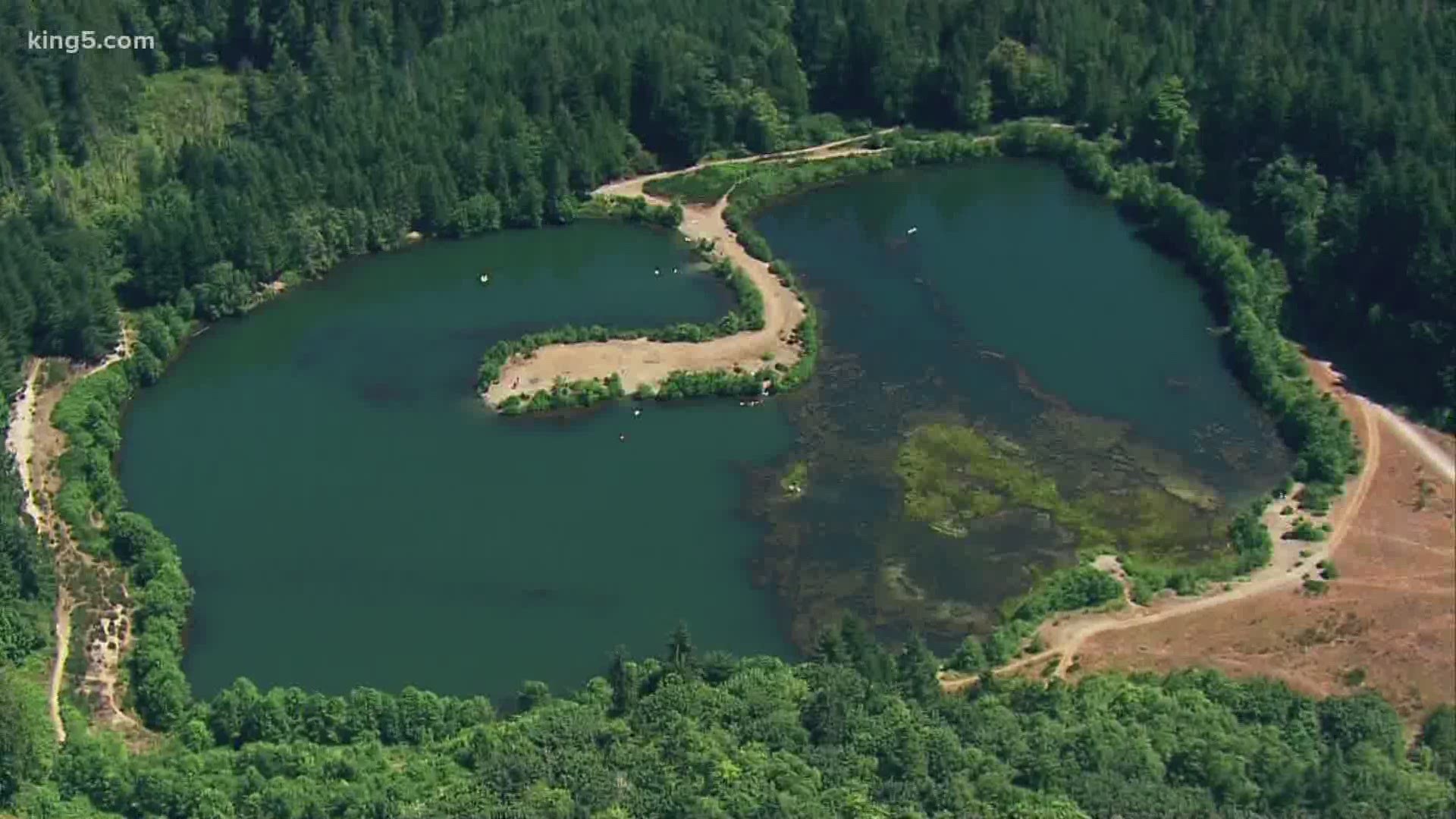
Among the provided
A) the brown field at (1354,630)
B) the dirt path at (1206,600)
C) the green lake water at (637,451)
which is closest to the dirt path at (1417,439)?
the brown field at (1354,630)

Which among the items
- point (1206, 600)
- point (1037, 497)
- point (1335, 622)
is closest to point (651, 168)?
point (1037, 497)

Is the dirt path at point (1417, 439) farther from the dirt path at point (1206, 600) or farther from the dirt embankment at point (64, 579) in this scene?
the dirt embankment at point (64, 579)

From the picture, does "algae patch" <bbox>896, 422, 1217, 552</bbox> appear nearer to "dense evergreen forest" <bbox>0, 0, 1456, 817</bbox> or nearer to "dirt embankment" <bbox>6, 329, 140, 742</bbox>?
"dense evergreen forest" <bbox>0, 0, 1456, 817</bbox>

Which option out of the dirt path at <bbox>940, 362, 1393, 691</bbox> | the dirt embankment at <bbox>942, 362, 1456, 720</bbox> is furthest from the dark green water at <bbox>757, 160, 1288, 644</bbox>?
the dirt embankment at <bbox>942, 362, 1456, 720</bbox>

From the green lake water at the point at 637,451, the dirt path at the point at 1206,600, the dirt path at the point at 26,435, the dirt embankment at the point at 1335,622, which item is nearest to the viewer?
the dirt embankment at the point at 1335,622

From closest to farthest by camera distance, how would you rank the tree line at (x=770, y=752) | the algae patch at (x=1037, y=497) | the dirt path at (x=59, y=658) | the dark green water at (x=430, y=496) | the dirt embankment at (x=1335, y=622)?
the tree line at (x=770, y=752), the dirt path at (x=59, y=658), the dirt embankment at (x=1335, y=622), the dark green water at (x=430, y=496), the algae patch at (x=1037, y=497)

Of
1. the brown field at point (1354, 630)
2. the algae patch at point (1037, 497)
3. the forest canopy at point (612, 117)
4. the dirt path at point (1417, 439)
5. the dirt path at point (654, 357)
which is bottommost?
the brown field at point (1354, 630)

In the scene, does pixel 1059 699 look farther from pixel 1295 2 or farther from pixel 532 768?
pixel 1295 2
